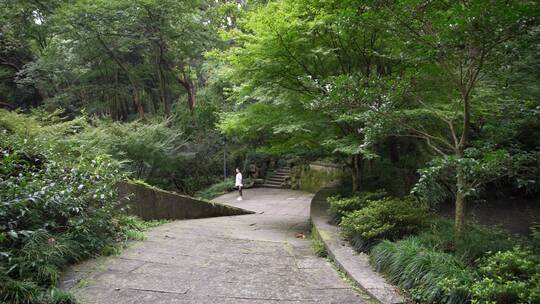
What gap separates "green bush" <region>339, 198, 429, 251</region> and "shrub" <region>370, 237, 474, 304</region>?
18.1 inches

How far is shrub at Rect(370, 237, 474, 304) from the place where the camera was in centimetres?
332

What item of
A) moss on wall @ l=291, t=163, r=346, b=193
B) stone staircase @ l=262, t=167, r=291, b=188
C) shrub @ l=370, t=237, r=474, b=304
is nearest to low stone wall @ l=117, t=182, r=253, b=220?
shrub @ l=370, t=237, r=474, b=304

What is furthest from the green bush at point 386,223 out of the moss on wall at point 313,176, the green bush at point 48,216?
the moss on wall at point 313,176

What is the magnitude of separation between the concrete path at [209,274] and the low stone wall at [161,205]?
111cm

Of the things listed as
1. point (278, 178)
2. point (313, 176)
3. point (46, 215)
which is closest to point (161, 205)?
point (46, 215)

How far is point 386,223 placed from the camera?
17.4 ft

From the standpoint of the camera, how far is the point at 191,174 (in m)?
21.6

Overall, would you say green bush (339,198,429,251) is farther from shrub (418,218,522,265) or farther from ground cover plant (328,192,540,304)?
shrub (418,218,522,265)

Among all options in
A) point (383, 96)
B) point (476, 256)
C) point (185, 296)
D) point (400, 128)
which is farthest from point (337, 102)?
point (185, 296)

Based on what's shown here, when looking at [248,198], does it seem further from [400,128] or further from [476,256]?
[476,256]

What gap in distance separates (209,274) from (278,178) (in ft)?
Answer: 58.5

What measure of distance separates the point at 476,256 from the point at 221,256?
3243 millimetres

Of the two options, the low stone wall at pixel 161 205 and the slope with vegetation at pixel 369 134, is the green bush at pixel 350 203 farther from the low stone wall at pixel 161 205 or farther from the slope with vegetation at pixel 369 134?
the low stone wall at pixel 161 205

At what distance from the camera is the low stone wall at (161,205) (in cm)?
763
